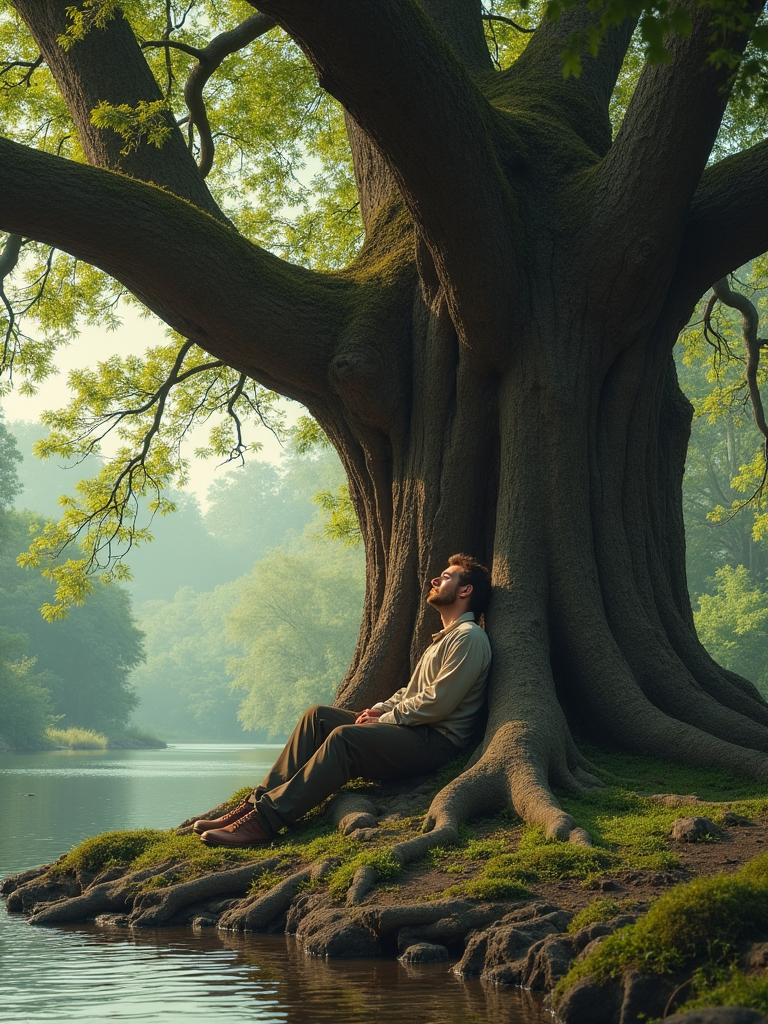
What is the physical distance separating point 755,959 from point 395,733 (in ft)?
12.0

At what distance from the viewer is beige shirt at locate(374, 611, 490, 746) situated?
7.26 meters

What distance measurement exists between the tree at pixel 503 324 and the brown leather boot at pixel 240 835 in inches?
50.2

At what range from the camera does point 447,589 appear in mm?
7797

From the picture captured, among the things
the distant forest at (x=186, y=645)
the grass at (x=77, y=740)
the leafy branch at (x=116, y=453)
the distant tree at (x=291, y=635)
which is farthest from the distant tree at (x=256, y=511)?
the leafy branch at (x=116, y=453)

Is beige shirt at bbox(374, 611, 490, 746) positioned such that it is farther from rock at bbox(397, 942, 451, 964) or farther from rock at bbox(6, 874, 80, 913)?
rock at bbox(397, 942, 451, 964)

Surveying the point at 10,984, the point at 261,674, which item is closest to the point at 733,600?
the point at 261,674

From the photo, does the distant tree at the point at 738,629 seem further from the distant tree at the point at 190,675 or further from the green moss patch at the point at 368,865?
the distant tree at the point at 190,675

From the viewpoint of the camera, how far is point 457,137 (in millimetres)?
7035

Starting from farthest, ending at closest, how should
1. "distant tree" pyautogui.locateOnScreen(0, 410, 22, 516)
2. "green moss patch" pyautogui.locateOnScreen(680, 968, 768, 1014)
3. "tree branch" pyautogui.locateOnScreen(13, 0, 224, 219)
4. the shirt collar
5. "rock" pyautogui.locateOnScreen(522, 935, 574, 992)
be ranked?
"distant tree" pyautogui.locateOnScreen(0, 410, 22, 516)
"tree branch" pyautogui.locateOnScreen(13, 0, 224, 219)
the shirt collar
"rock" pyautogui.locateOnScreen(522, 935, 574, 992)
"green moss patch" pyautogui.locateOnScreen(680, 968, 768, 1014)

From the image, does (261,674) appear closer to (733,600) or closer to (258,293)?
(733,600)

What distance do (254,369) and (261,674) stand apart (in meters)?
56.5

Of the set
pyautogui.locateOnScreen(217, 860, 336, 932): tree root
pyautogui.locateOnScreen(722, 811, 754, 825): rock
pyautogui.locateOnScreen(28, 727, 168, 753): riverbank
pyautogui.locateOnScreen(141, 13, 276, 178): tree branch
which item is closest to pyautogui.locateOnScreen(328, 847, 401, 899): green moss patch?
pyautogui.locateOnScreen(217, 860, 336, 932): tree root

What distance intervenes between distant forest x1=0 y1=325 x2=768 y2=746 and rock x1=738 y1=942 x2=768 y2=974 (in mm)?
5056

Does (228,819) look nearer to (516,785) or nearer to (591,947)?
(516,785)
